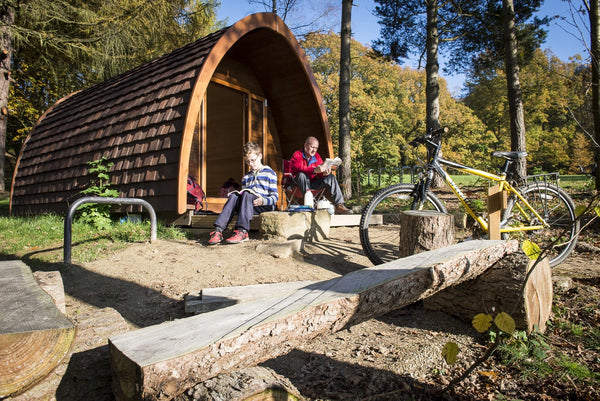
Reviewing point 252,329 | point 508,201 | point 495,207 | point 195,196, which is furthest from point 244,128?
point 252,329

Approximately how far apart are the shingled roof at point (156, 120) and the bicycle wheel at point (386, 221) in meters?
2.61

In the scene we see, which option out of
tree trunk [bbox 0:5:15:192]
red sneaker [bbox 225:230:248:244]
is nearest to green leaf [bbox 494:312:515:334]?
red sneaker [bbox 225:230:248:244]

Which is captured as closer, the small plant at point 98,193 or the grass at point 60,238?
the grass at point 60,238

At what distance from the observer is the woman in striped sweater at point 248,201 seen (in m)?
4.64

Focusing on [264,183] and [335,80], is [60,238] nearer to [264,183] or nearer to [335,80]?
[264,183]

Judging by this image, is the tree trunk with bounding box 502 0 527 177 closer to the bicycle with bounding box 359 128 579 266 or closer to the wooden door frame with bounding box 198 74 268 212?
the bicycle with bounding box 359 128 579 266

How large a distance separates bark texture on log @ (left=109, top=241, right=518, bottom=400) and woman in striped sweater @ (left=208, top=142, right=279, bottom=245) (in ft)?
8.94

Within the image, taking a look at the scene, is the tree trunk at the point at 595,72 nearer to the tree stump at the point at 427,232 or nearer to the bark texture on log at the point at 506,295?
the tree stump at the point at 427,232

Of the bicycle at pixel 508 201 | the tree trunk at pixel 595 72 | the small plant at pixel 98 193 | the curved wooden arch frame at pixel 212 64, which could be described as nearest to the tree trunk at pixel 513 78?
the tree trunk at pixel 595 72

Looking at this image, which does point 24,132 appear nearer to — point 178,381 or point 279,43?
point 279,43

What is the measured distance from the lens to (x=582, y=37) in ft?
10.9

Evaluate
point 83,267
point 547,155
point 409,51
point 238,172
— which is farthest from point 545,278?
point 547,155

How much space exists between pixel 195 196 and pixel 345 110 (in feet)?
18.1

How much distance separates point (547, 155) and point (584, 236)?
27.1 m
